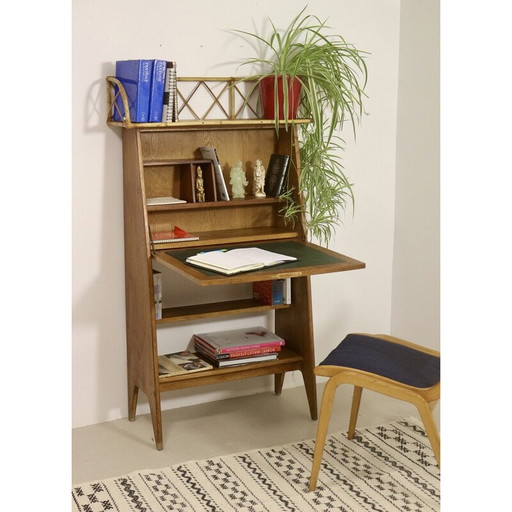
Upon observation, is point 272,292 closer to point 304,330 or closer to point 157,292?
point 304,330

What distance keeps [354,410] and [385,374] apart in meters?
0.58

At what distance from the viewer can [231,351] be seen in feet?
10.6

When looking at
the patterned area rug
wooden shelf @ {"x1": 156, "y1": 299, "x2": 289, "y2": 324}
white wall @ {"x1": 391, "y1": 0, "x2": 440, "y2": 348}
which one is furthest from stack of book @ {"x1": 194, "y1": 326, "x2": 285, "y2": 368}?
white wall @ {"x1": 391, "y1": 0, "x2": 440, "y2": 348}

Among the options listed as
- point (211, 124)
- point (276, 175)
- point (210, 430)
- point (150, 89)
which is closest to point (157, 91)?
point (150, 89)

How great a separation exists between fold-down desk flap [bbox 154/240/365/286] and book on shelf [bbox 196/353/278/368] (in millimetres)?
504

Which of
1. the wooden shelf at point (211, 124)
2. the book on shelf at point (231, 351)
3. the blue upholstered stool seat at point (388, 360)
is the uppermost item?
the wooden shelf at point (211, 124)

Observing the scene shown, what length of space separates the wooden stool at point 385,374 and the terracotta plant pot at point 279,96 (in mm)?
1032

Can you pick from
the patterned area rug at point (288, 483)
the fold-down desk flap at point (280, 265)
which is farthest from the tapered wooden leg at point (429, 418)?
the fold-down desk flap at point (280, 265)

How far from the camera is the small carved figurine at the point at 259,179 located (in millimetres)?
3281

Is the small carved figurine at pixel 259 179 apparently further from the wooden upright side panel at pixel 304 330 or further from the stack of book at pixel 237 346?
the stack of book at pixel 237 346
